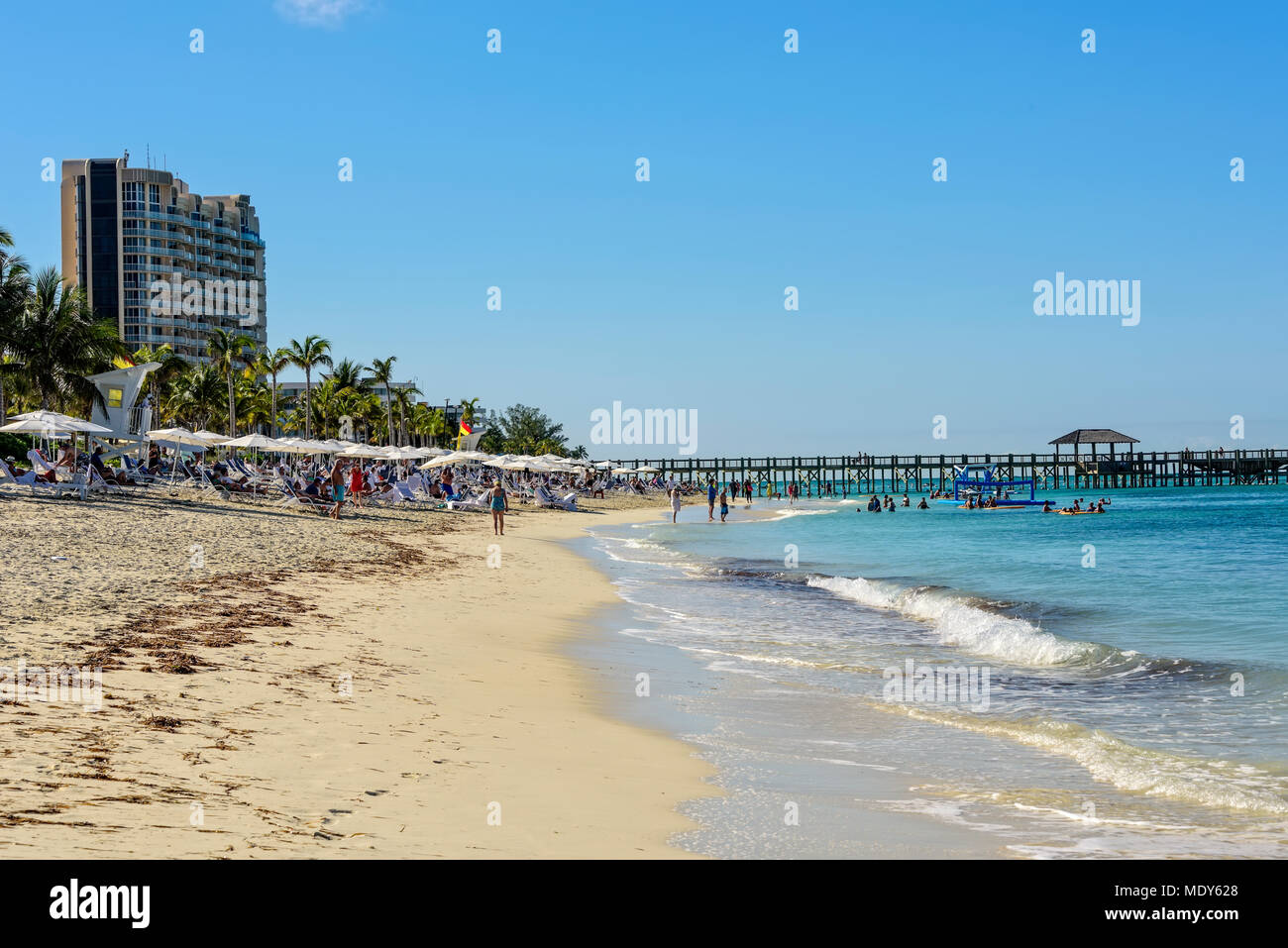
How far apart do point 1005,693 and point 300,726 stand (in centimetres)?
607

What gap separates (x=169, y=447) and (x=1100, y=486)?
97.6m

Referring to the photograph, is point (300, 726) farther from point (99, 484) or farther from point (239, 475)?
point (239, 475)

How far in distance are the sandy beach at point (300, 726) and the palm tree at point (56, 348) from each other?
27965 mm

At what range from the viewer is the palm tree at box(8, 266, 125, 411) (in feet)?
124

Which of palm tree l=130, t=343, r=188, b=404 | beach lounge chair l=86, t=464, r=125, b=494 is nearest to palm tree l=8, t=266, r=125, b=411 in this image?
beach lounge chair l=86, t=464, r=125, b=494

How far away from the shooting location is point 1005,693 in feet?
30.0

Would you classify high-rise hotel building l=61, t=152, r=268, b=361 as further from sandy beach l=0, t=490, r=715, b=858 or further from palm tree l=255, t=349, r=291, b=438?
sandy beach l=0, t=490, r=715, b=858

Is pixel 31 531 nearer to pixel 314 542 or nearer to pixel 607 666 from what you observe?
pixel 314 542

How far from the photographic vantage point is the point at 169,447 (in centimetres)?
4734

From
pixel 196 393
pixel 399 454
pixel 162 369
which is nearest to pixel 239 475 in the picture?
pixel 399 454

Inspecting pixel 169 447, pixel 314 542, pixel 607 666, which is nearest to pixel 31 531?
pixel 314 542

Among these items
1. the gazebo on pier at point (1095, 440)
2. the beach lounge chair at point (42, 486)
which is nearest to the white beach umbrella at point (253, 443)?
the beach lounge chair at point (42, 486)

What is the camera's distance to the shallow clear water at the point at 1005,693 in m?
5.43

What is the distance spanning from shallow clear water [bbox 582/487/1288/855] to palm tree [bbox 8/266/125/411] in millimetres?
26957
